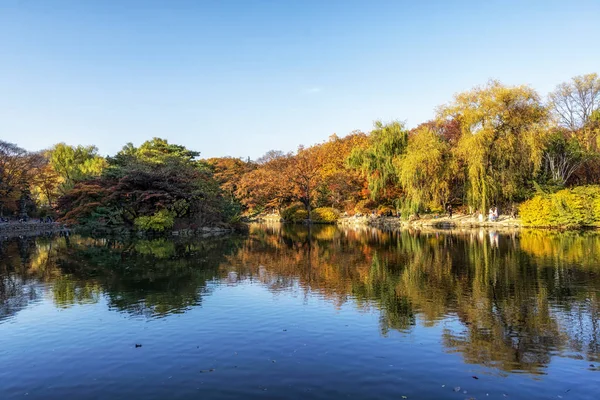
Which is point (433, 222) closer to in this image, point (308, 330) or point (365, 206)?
point (365, 206)

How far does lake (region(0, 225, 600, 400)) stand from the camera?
21.4 ft

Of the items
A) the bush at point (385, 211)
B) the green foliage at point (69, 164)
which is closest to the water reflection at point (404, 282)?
the bush at point (385, 211)

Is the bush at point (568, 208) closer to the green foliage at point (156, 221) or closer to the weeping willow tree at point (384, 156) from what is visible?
the weeping willow tree at point (384, 156)

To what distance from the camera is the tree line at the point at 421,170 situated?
33.1 metres

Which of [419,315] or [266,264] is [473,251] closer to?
[266,264]

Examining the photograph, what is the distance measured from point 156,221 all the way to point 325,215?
2180cm

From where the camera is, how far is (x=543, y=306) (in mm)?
10625

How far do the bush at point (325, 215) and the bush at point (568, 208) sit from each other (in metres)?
21.6

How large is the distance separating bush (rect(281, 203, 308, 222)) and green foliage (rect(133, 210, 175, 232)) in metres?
21.0

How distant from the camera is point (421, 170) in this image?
3644 cm

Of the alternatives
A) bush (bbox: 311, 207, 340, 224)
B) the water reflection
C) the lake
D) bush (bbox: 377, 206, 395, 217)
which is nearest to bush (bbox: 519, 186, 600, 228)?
the water reflection

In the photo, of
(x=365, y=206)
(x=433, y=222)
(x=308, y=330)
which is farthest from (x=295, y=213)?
(x=308, y=330)

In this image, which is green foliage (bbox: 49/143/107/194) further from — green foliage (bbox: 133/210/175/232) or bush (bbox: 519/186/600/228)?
bush (bbox: 519/186/600/228)

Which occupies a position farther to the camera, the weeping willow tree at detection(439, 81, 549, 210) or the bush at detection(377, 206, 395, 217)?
the bush at detection(377, 206, 395, 217)
